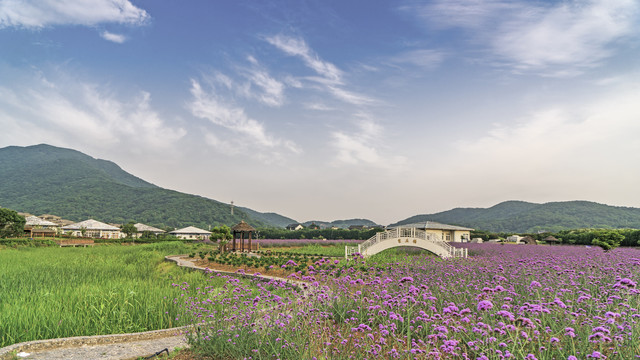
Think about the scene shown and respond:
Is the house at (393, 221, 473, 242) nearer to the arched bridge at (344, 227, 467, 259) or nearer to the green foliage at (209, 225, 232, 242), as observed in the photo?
the arched bridge at (344, 227, 467, 259)

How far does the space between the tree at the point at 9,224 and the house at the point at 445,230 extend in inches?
1441

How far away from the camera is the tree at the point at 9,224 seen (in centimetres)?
3212

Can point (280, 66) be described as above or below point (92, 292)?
above

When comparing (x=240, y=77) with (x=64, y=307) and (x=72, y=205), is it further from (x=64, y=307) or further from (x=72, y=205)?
(x=72, y=205)

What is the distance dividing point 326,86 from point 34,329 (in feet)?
50.7

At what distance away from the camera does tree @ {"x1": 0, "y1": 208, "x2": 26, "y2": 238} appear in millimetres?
32125

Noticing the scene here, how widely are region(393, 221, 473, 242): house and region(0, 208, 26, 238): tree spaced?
3661 centimetres

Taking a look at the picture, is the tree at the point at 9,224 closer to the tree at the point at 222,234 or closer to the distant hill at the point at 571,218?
the tree at the point at 222,234

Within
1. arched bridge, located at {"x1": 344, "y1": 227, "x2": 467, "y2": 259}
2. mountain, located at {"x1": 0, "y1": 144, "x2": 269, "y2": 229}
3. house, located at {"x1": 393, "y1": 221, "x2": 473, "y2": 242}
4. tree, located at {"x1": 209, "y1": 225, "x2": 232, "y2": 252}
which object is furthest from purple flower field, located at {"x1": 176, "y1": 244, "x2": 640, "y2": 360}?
mountain, located at {"x1": 0, "y1": 144, "x2": 269, "y2": 229}

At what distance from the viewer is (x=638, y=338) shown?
12.5 feet

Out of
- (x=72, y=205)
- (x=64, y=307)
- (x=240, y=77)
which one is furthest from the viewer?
(x=72, y=205)

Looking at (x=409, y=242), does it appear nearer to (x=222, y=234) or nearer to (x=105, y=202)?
(x=222, y=234)

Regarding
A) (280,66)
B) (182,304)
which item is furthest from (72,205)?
(182,304)

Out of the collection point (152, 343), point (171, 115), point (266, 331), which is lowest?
point (152, 343)
